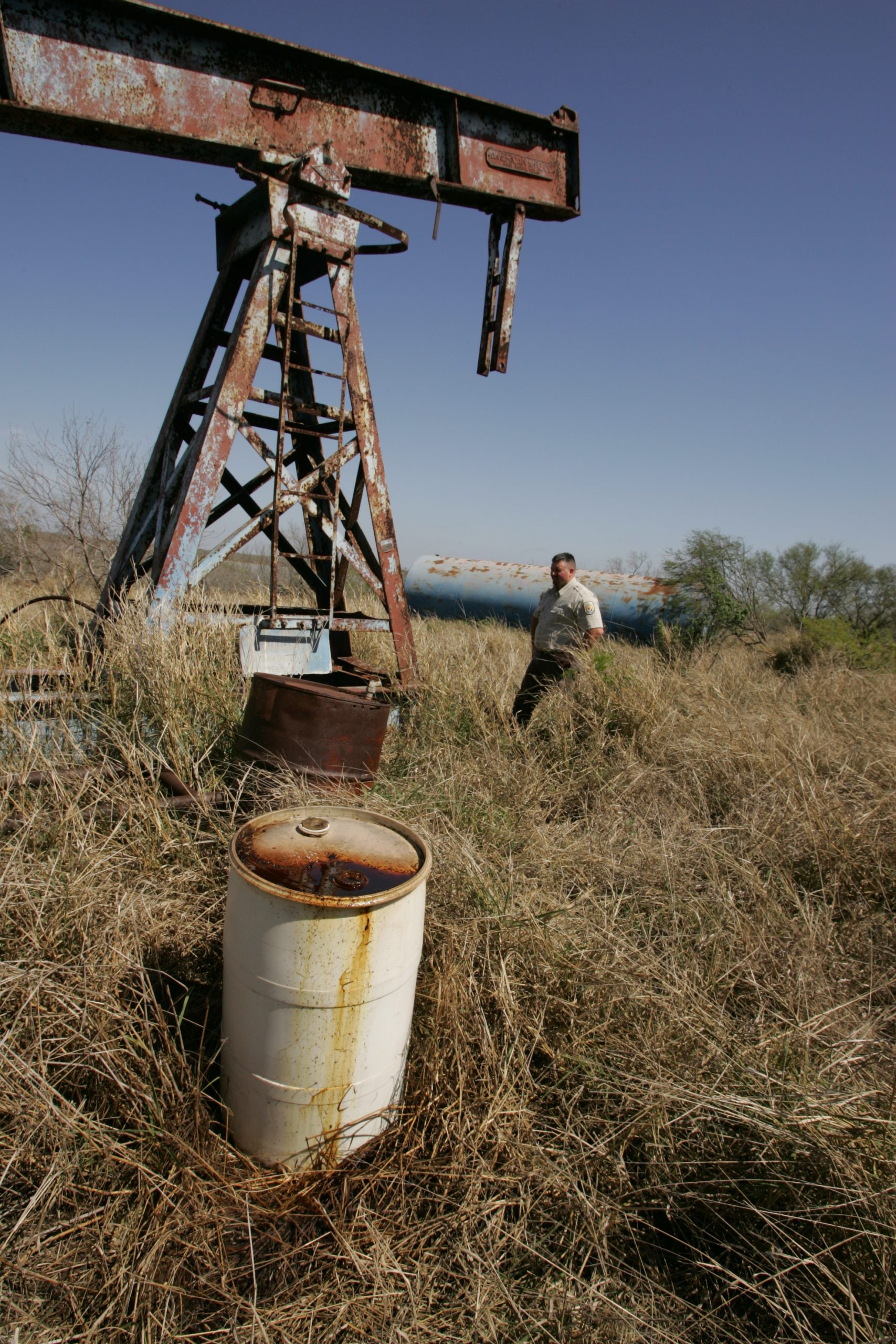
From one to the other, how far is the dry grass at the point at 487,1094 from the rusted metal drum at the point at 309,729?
0.66 feet

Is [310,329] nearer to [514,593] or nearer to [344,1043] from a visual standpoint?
[344,1043]

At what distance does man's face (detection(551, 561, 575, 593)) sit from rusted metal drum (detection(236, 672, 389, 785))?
3.14 m

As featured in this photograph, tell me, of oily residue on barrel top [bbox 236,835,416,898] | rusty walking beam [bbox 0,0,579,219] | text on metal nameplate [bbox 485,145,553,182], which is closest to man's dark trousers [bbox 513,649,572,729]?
rusty walking beam [bbox 0,0,579,219]

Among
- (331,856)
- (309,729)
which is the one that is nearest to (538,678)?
(309,729)

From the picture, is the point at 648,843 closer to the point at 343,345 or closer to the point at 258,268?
the point at 343,345

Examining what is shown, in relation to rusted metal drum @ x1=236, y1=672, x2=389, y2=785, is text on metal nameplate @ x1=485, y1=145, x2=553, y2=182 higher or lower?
higher

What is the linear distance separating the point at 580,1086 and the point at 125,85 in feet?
18.1

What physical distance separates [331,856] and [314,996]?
1.31ft

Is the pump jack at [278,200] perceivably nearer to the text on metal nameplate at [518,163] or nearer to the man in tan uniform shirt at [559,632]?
the text on metal nameplate at [518,163]

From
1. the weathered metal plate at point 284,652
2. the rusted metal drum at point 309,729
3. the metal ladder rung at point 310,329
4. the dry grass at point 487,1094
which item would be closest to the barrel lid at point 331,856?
the dry grass at point 487,1094

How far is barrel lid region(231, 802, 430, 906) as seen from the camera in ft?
6.33

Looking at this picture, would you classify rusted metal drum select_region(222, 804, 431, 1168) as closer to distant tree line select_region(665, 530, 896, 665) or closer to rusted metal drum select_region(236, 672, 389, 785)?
rusted metal drum select_region(236, 672, 389, 785)

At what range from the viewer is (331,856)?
2.14 m

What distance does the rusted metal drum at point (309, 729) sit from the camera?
3494 millimetres
